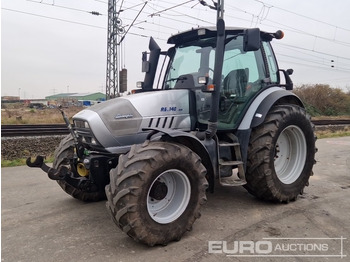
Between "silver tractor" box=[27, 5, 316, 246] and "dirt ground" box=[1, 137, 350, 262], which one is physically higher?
"silver tractor" box=[27, 5, 316, 246]

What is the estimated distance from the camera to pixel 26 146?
31.0 ft

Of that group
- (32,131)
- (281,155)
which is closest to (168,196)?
(281,155)

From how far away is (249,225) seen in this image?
3.94 metres

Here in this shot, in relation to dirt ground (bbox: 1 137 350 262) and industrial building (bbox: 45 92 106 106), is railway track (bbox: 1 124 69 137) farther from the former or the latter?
dirt ground (bbox: 1 137 350 262)

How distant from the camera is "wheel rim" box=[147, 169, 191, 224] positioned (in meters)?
3.54

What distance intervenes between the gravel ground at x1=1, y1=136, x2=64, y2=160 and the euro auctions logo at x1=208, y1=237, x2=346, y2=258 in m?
7.28

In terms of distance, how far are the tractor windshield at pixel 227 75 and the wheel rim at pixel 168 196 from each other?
1105 millimetres

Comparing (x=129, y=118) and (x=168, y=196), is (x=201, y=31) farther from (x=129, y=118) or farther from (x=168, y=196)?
(x=168, y=196)

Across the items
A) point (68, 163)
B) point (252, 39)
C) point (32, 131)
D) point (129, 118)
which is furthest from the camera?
point (32, 131)

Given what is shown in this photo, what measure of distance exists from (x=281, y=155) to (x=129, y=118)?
275cm

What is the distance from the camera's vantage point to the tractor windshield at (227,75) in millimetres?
4570

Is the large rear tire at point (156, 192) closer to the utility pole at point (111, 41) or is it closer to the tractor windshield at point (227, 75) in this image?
the tractor windshield at point (227, 75)

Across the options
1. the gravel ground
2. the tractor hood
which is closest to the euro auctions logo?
the tractor hood

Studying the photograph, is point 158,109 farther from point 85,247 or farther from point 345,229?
point 345,229
